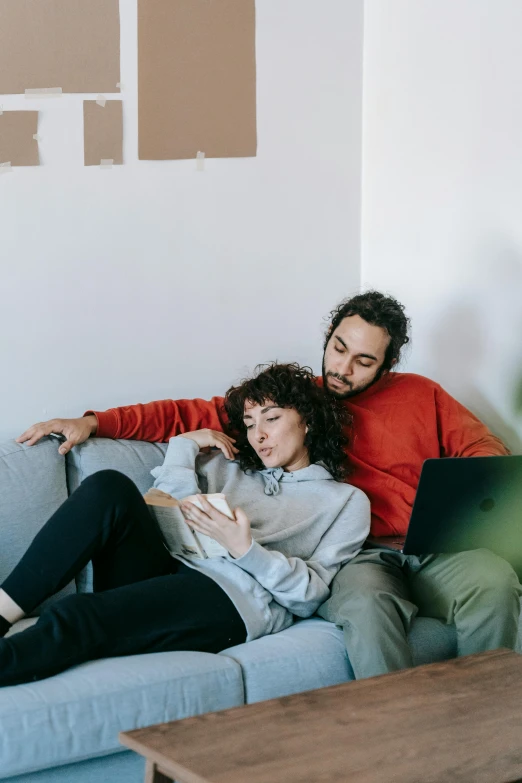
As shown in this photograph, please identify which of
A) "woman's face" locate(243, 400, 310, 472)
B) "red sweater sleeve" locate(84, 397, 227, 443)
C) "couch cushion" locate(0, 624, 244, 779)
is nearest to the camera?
"couch cushion" locate(0, 624, 244, 779)

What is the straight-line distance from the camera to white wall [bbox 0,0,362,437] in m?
2.53

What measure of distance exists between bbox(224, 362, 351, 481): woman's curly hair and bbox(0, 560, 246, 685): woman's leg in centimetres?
44

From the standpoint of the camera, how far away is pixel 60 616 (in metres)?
1.75

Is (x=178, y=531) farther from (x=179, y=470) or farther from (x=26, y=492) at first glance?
(x=26, y=492)

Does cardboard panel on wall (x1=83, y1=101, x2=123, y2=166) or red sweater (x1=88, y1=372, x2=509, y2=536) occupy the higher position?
cardboard panel on wall (x1=83, y1=101, x2=123, y2=166)

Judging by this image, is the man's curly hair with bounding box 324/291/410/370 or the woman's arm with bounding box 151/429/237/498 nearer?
the woman's arm with bounding box 151/429/237/498

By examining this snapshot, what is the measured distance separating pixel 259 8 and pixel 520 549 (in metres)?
1.86

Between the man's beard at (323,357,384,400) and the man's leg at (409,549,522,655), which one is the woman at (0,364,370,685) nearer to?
the man's beard at (323,357,384,400)

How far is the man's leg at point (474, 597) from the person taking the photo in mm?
1956

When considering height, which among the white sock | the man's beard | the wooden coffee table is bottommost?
the white sock

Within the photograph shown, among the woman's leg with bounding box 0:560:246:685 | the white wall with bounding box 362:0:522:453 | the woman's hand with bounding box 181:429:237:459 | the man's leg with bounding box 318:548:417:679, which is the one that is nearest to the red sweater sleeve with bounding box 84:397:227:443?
the woman's hand with bounding box 181:429:237:459

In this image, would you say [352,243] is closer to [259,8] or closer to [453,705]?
[259,8]

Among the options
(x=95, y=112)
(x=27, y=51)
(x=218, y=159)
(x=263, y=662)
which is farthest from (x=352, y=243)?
(x=263, y=662)

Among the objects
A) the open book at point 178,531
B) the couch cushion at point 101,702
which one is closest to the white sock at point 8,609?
the couch cushion at point 101,702
